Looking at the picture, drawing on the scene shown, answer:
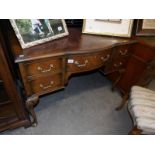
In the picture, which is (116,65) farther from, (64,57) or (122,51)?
(64,57)

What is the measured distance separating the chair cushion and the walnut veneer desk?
346 millimetres

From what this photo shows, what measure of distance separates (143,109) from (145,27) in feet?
2.77

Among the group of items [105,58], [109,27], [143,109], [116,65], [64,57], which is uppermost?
[109,27]

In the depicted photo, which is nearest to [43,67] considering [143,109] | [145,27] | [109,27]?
[109,27]

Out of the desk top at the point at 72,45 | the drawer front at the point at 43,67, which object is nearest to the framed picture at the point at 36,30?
the desk top at the point at 72,45

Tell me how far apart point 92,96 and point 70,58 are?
897 mm

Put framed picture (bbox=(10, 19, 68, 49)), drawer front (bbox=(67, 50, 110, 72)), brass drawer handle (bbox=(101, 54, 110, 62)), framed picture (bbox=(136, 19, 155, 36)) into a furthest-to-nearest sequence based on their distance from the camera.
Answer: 1. framed picture (bbox=(136, 19, 155, 36))
2. brass drawer handle (bbox=(101, 54, 110, 62))
3. drawer front (bbox=(67, 50, 110, 72))
4. framed picture (bbox=(10, 19, 68, 49))

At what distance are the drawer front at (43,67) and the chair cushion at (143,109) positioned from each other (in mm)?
720

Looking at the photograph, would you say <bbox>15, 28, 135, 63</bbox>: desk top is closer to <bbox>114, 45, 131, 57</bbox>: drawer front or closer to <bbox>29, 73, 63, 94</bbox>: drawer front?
<bbox>114, 45, 131, 57</bbox>: drawer front

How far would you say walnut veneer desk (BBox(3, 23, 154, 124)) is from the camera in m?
1.10

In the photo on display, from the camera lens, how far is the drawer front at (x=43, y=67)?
3.64 ft

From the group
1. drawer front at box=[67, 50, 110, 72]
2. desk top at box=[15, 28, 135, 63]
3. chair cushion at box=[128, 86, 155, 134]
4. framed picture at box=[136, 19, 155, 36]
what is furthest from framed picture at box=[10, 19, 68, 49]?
chair cushion at box=[128, 86, 155, 134]

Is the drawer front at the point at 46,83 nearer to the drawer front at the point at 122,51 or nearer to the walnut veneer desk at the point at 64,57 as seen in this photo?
the walnut veneer desk at the point at 64,57

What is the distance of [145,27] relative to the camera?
4.97ft
